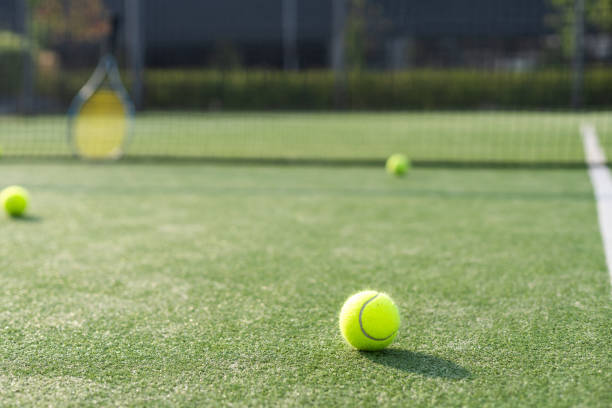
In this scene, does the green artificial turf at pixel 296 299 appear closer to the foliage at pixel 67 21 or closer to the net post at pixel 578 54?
the net post at pixel 578 54

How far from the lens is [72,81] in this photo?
62.4 ft

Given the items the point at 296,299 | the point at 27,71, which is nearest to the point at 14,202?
the point at 296,299

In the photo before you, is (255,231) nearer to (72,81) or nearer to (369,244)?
(369,244)

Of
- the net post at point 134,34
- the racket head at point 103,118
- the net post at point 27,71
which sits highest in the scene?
the net post at point 134,34

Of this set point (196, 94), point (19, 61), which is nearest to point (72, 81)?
point (19, 61)

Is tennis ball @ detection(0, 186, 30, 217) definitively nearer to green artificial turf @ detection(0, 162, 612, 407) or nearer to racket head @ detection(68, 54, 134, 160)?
green artificial turf @ detection(0, 162, 612, 407)

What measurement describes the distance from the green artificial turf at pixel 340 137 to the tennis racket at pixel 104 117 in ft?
1.30

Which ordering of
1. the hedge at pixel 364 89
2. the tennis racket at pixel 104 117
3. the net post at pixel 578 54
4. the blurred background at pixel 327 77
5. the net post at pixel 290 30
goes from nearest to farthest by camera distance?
1. the tennis racket at pixel 104 117
2. the net post at pixel 578 54
3. the blurred background at pixel 327 77
4. the hedge at pixel 364 89
5. the net post at pixel 290 30

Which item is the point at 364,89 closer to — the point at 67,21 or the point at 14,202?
the point at 67,21

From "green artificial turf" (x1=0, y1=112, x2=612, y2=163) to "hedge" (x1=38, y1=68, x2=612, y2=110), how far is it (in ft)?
1.75

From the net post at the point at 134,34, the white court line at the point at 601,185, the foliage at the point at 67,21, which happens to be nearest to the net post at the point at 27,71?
the net post at the point at 134,34

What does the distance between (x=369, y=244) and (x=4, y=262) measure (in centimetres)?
202

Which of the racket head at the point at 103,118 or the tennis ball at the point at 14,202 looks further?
the racket head at the point at 103,118

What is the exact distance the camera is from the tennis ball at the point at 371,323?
2.24 meters
